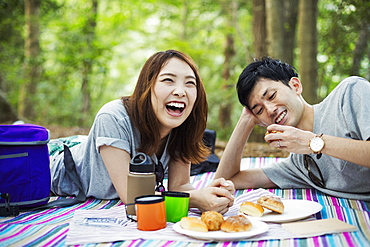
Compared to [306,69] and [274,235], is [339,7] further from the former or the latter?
[274,235]

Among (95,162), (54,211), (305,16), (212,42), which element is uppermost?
(212,42)

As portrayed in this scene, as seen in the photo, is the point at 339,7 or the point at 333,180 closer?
the point at 333,180

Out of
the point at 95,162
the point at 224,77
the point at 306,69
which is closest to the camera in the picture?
the point at 95,162

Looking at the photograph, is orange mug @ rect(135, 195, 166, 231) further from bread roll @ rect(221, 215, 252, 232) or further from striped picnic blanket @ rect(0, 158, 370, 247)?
bread roll @ rect(221, 215, 252, 232)

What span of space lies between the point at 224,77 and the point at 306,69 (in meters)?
4.24

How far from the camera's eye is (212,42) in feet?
43.8

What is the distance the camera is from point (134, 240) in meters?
1.76

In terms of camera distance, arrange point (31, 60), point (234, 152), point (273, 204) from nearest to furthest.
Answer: point (273, 204), point (234, 152), point (31, 60)

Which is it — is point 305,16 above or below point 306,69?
above

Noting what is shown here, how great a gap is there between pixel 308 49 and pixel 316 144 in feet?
13.5

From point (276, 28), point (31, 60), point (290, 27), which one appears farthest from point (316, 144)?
point (31, 60)

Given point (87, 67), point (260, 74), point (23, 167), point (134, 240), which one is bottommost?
point (134, 240)

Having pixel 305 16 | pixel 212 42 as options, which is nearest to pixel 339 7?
pixel 305 16

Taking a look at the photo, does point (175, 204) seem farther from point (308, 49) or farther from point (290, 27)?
point (290, 27)
